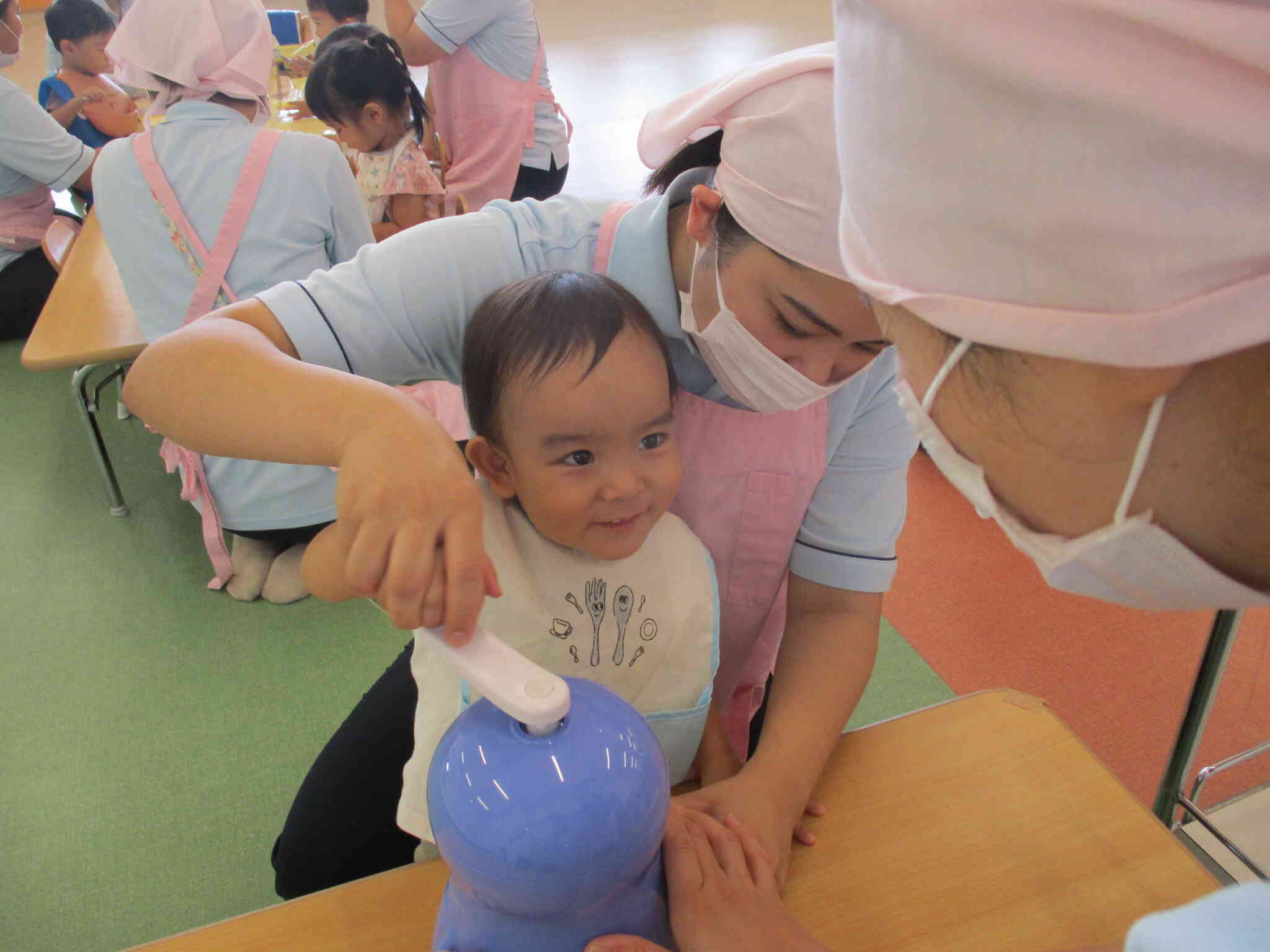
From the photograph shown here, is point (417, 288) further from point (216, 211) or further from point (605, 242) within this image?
point (216, 211)

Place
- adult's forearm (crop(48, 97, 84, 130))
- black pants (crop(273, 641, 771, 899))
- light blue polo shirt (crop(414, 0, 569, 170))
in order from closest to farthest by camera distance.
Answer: black pants (crop(273, 641, 771, 899)), light blue polo shirt (crop(414, 0, 569, 170)), adult's forearm (crop(48, 97, 84, 130))

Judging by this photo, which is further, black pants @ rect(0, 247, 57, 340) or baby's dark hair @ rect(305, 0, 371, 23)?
baby's dark hair @ rect(305, 0, 371, 23)

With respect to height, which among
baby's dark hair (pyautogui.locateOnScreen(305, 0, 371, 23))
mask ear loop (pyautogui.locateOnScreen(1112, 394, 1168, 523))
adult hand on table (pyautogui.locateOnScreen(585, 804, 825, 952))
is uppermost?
baby's dark hair (pyautogui.locateOnScreen(305, 0, 371, 23))

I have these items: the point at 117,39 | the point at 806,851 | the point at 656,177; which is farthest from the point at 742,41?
the point at 806,851

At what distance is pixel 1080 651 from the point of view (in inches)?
89.1

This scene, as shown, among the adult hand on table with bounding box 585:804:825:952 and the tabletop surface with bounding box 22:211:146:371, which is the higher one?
the adult hand on table with bounding box 585:804:825:952

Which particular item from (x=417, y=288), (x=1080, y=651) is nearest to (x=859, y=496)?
(x=417, y=288)

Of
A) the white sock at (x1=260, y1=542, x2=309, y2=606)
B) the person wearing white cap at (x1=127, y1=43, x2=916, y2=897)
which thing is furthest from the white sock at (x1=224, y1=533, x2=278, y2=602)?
the person wearing white cap at (x1=127, y1=43, x2=916, y2=897)

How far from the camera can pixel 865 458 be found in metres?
1.10

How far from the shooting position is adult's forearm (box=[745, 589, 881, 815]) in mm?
898

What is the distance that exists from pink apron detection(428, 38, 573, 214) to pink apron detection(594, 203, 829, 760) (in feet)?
7.79

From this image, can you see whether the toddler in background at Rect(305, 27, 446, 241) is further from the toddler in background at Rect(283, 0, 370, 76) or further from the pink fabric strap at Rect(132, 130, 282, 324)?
the toddler in background at Rect(283, 0, 370, 76)

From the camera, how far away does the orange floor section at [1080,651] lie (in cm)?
201

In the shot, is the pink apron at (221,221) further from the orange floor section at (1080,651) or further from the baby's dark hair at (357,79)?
the orange floor section at (1080,651)
